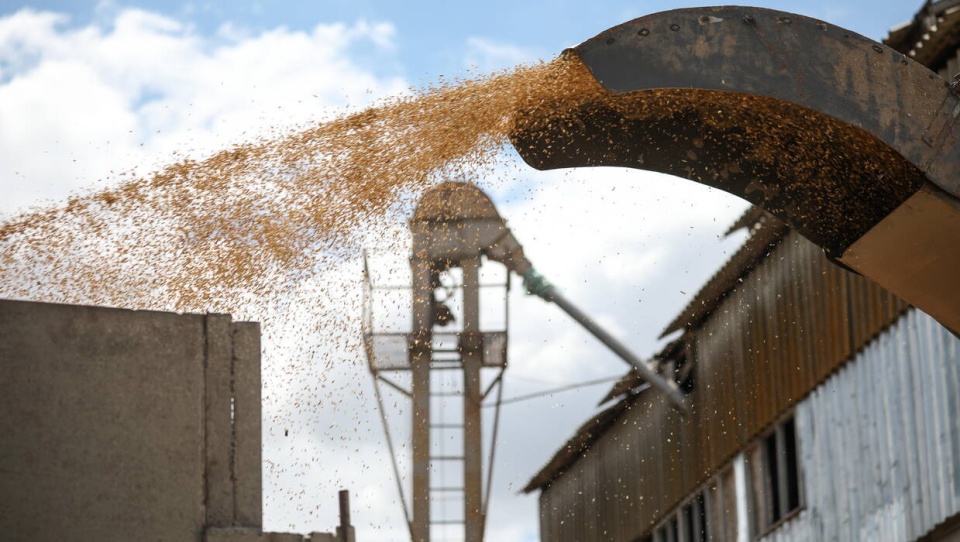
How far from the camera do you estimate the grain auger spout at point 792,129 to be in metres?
4.58

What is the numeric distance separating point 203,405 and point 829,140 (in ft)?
8.44

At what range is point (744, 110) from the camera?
198 inches

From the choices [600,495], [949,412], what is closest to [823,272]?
[949,412]

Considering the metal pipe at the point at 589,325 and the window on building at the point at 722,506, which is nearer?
the window on building at the point at 722,506

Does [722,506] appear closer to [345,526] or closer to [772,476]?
[772,476]

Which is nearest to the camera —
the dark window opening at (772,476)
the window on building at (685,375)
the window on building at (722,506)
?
the dark window opening at (772,476)

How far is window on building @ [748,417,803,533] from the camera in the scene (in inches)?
623

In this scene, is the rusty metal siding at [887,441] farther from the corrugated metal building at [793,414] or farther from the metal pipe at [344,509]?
the metal pipe at [344,509]

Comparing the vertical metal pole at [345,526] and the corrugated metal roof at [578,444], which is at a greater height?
the corrugated metal roof at [578,444]

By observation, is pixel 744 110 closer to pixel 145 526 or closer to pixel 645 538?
pixel 145 526

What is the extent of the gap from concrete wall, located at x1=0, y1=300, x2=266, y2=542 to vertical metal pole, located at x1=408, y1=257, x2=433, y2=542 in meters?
15.7

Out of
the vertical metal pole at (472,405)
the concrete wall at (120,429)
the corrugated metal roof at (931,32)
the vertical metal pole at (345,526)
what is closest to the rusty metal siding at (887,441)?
the corrugated metal roof at (931,32)

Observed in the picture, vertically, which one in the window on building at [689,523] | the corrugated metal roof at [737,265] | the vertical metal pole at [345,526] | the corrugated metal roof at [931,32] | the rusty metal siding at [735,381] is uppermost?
the corrugated metal roof at [931,32]

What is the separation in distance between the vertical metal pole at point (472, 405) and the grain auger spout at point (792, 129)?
16.0 meters
